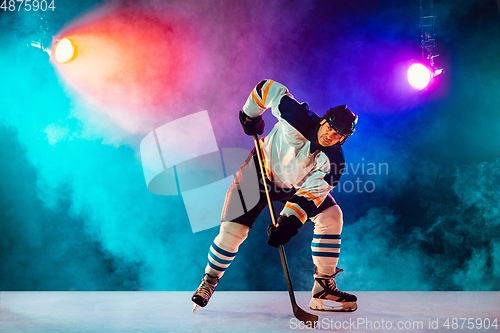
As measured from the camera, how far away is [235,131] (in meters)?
3.36

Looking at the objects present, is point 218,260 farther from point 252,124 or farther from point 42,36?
point 42,36

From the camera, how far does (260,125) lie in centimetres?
238

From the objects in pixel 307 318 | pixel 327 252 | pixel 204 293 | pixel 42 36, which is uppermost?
pixel 42 36

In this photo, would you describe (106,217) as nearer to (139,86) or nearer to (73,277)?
(73,277)

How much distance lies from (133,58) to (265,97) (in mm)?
1792

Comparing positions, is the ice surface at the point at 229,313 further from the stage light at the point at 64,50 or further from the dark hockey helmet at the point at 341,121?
the stage light at the point at 64,50

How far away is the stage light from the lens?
332 cm

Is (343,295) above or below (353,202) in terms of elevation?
below

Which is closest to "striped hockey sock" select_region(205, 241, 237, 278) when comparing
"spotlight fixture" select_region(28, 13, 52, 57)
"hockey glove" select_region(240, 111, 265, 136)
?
"hockey glove" select_region(240, 111, 265, 136)

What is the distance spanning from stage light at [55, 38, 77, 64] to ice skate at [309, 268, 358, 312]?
2860 millimetres

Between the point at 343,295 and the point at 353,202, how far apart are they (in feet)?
4.00

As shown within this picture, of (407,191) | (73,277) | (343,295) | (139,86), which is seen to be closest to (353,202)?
(407,191)

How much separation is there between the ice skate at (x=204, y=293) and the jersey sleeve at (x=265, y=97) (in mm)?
1039

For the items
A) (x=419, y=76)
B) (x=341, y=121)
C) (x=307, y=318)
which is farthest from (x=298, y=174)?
(x=419, y=76)
